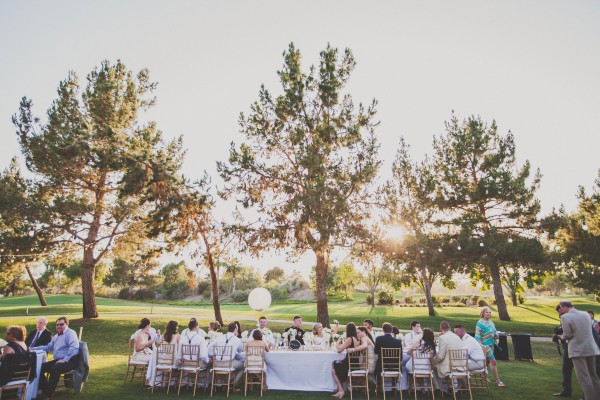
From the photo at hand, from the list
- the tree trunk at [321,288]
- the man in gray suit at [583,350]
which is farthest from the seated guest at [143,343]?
the tree trunk at [321,288]

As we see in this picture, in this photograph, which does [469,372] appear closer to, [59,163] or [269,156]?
[269,156]

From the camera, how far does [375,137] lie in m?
19.1

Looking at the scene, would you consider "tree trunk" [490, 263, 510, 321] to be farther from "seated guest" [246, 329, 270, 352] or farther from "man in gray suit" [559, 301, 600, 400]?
"seated guest" [246, 329, 270, 352]

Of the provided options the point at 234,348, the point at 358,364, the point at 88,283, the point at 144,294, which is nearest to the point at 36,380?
the point at 234,348

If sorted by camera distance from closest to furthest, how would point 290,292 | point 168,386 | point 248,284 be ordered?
point 168,386, point 290,292, point 248,284

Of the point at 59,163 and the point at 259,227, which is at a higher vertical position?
the point at 59,163

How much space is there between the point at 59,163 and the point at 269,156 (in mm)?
11319

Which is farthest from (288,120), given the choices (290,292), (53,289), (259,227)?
(53,289)

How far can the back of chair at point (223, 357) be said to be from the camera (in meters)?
8.91

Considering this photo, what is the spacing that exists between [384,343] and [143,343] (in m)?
6.07

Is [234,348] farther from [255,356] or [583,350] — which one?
[583,350]

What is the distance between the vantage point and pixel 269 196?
19.4 m

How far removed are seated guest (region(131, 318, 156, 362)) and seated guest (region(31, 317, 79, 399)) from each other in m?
1.35

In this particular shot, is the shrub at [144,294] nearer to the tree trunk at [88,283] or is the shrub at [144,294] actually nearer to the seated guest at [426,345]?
the tree trunk at [88,283]
